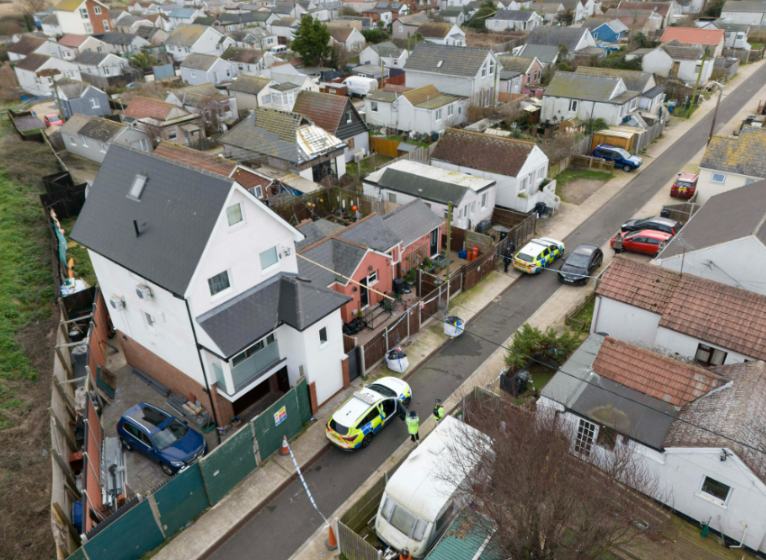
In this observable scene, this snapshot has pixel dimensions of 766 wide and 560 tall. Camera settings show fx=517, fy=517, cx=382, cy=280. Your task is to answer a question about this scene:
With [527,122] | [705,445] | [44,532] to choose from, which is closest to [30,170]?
[44,532]

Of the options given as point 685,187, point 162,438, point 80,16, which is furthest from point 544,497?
point 80,16

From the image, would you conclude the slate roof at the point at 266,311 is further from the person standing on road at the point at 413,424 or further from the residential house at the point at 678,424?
the residential house at the point at 678,424

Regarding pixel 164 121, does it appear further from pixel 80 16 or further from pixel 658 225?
pixel 80 16

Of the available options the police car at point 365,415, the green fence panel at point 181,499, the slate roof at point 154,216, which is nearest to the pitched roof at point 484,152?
the police car at point 365,415

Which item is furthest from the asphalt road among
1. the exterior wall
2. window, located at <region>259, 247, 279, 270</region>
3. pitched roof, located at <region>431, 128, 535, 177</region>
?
window, located at <region>259, 247, 279, 270</region>

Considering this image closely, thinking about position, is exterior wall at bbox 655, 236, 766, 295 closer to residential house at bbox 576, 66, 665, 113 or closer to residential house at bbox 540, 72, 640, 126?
residential house at bbox 540, 72, 640, 126
